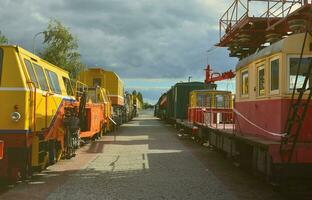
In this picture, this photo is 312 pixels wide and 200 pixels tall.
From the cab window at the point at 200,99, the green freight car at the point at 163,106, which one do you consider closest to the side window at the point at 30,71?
the cab window at the point at 200,99

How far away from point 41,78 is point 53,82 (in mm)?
1376

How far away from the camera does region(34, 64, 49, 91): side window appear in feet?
34.3

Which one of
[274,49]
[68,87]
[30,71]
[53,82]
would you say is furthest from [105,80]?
[274,49]

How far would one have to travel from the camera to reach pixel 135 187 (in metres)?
10.1

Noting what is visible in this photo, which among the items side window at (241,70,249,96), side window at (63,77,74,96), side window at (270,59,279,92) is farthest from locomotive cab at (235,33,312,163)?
side window at (63,77,74,96)

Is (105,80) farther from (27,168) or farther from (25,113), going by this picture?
(25,113)

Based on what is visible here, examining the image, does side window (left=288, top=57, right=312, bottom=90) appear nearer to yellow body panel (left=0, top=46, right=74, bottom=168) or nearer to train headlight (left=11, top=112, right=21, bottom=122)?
yellow body panel (left=0, top=46, right=74, bottom=168)

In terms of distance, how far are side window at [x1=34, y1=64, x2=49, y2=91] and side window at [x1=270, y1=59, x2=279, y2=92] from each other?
4.65 metres

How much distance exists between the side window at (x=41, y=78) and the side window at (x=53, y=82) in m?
0.56

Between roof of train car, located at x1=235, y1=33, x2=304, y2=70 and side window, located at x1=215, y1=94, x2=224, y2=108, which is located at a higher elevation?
roof of train car, located at x1=235, y1=33, x2=304, y2=70

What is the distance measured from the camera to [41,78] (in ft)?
35.2

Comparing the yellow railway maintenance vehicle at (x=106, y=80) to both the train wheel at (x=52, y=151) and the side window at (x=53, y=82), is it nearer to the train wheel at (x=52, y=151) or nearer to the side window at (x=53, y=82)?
the side window at (x=53, y=82)

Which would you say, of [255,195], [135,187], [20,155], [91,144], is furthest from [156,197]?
[91,144]

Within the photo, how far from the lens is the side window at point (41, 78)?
10462mm
